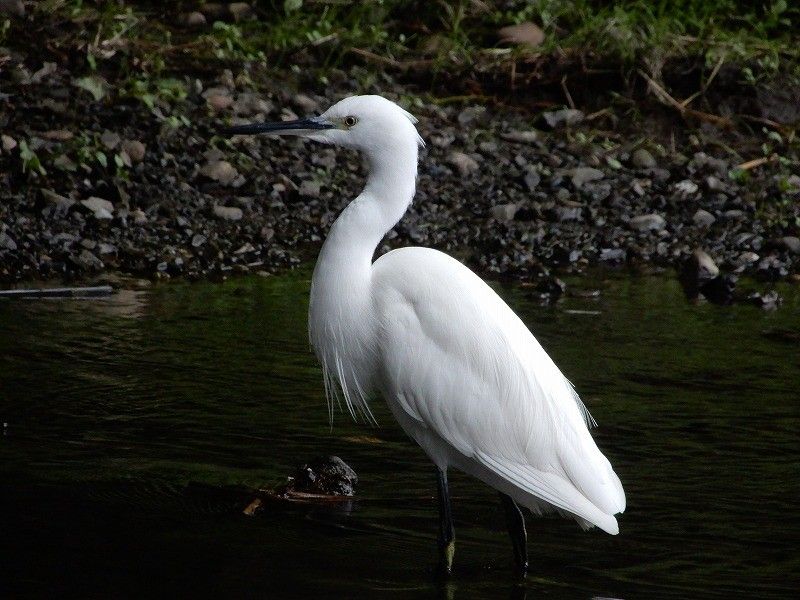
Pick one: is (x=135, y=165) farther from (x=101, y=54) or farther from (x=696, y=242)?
(x=696, y=242)

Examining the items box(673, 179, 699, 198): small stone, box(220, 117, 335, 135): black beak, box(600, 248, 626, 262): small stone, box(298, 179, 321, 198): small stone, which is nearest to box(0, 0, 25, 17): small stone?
box(298, 179, 321, 198): small stone

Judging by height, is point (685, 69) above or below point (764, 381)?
above

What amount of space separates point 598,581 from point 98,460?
5.81ft

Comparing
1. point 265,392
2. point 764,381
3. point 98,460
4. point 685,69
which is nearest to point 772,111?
point 685,69

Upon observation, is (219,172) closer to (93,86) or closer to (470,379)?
(93,86)

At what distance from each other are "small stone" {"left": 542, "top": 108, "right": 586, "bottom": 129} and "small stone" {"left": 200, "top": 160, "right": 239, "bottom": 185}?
8.30ft

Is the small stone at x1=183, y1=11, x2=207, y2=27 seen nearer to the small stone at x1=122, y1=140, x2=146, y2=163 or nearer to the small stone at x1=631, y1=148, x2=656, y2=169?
the small stone at x1=122, y1=140, x2=146, y2=163

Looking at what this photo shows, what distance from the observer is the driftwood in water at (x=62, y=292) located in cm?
630

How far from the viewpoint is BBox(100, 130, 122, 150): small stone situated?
7.96 m

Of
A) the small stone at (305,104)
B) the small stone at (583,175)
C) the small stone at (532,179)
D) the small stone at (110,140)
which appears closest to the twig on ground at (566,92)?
the small stone at (583,175)

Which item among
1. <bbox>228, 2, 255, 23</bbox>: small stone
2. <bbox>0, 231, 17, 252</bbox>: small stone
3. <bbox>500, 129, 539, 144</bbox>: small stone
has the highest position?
<bbox>228, 2, 255, 23</bbox>: small stone

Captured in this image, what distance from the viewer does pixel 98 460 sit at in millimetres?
4543

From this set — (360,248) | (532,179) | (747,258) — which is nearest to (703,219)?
(747,258)

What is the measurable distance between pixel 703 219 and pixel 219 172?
10.2 feet
